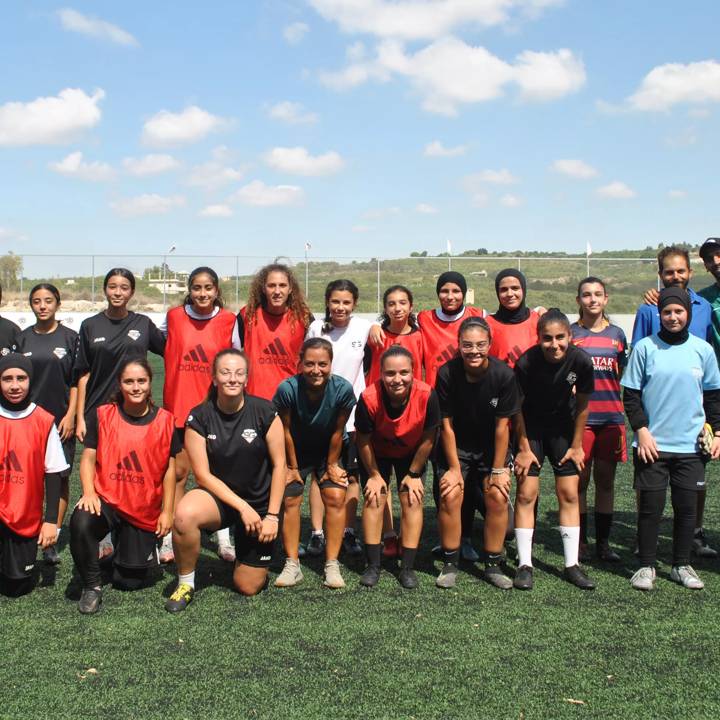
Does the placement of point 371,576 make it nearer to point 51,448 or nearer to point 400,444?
point 400,444

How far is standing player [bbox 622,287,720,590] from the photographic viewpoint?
4.51 metres

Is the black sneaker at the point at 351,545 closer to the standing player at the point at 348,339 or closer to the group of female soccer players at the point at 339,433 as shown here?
the standing player at the point at 348,339

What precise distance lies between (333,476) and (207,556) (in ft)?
3.90

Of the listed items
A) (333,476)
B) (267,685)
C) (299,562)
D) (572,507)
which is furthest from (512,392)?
(267,685)

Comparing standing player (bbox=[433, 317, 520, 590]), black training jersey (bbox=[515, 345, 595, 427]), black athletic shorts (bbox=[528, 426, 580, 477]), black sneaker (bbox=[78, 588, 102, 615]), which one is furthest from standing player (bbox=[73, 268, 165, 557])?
black athletic shorts (bbox=[528, 426, 580, 477])

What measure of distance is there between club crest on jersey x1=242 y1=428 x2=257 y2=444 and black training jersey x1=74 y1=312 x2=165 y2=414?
3.49ft

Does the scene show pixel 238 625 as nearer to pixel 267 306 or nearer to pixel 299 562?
pixel 299 562

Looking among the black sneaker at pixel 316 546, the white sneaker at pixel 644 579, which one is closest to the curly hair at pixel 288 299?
the black sneaker at pixel 316 546

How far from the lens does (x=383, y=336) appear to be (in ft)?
16.6

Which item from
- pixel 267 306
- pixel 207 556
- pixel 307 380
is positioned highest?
pixel 267 306

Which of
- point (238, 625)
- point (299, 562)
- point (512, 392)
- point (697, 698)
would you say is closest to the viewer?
point (697, 698)

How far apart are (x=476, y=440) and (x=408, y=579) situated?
3.06ft

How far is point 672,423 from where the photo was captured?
4520 mm

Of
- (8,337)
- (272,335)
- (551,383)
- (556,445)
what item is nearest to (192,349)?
(272,335)
